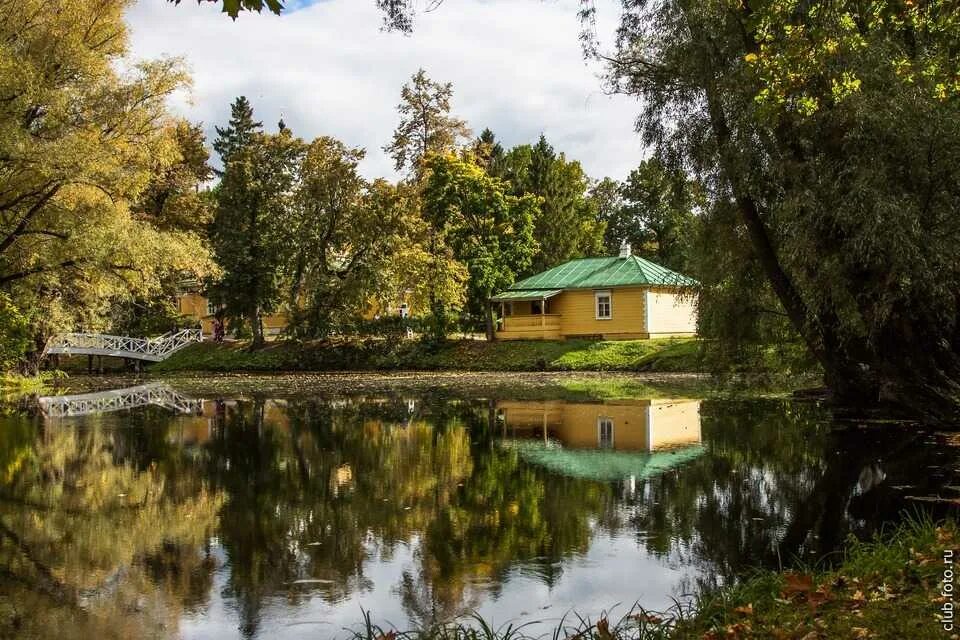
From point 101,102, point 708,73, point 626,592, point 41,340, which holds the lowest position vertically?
point 626,592

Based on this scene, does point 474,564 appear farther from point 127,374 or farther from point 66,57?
point 127,374

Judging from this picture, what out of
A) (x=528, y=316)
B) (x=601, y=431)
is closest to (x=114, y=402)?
(x=601, y=431)

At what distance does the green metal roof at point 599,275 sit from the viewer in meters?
41.9

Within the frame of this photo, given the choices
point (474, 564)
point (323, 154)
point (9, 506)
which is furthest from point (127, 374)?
point (474, 564)

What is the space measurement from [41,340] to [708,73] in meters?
31.6

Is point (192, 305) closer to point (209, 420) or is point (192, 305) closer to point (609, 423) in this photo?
point (209, 420)

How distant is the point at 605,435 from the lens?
51.4ft

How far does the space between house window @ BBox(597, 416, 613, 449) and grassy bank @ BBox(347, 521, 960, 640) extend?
8.23 metres

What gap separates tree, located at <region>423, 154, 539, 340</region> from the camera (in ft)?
143

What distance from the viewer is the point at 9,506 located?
32.0 feet

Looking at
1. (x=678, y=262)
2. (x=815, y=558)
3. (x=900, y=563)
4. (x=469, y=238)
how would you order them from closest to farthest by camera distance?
(x=900, y=563), (x=815, y=558), (x=469, y=238), (x=678, y=262)

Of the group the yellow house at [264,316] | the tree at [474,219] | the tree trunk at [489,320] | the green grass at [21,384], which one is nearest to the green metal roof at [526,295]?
the tree trunk at [489,320]

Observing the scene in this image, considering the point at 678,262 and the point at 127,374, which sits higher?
the point at 678,262

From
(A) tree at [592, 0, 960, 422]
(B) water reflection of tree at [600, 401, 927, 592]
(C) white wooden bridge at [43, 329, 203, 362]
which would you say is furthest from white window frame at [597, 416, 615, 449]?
(C) white wooden bridge at [43, 329, 203, 362]
